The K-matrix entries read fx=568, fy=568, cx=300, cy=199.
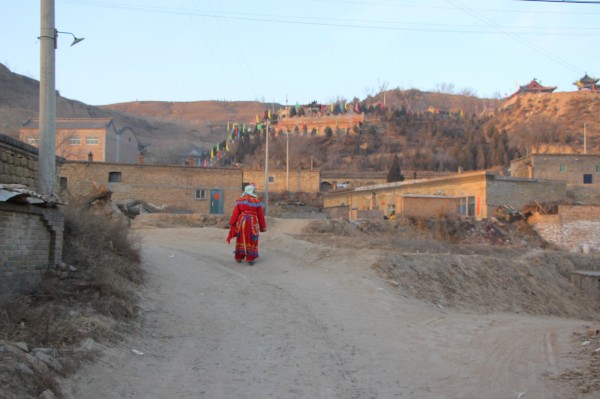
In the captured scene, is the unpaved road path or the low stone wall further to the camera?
the low stone wall

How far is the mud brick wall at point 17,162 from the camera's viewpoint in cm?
947

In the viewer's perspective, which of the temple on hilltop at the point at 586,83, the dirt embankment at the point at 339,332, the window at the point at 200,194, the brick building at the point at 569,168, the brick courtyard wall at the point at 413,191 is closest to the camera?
the dirt embankment at the point at 339,332

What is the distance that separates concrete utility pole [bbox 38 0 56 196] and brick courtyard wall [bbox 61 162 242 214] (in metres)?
30.2

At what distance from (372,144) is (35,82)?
80045mm

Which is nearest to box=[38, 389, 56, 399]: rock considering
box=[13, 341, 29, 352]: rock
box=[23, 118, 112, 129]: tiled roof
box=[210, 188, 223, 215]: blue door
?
box=[13, 341, 29, 352]: rock

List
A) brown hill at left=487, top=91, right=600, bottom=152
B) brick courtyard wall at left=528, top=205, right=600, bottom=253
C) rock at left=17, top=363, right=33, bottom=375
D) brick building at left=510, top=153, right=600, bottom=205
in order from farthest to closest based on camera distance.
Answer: brown hill at left=487, top=91, right=600, bottom=152 → brick building at left=510, top=153, right=600, bottom=205 → brick courtyard wall at left=528, top=205, right=600, bottom=253 → rock at left=17, top=363, right=33, bottom=375

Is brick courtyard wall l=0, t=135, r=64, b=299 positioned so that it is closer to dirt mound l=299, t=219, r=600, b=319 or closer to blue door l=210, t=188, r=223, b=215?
dirt mound l=299, t=219, r=600, b=319

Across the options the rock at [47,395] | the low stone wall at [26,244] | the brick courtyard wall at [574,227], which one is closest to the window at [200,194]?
the brick courtyard wall at [574,227]

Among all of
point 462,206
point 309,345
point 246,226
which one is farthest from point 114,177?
point 309,345

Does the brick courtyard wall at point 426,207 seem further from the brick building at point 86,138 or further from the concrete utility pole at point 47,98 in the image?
the brick building at point 86,138

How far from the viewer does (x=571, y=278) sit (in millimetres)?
23156

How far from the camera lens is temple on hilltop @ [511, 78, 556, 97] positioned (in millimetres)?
130625

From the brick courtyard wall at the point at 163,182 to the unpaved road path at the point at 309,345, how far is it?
91.5 feet

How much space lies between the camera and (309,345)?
8.67 metres
